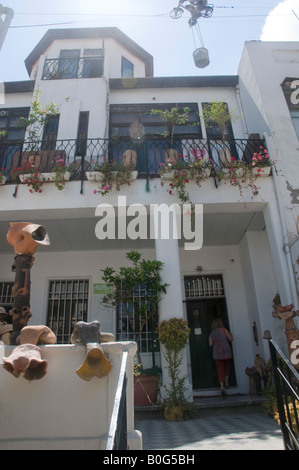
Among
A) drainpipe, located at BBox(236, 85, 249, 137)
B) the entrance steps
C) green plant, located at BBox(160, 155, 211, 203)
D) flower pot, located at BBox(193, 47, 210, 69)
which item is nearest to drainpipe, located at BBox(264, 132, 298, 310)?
green plant, located at BBox(160, 155, 211, 203)

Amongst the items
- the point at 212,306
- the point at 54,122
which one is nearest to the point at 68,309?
the point at 212,306

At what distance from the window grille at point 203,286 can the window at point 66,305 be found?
8.99ft

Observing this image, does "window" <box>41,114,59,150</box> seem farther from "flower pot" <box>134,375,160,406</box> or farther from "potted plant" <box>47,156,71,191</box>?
"flower pot" <box>134,375,160,406</box>

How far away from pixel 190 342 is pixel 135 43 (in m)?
10.6

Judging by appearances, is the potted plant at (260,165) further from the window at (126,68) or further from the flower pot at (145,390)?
the window at (126,68)

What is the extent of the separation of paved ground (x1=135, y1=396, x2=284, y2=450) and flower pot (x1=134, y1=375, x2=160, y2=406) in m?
0.27

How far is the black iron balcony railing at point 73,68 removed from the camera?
927 centimetres

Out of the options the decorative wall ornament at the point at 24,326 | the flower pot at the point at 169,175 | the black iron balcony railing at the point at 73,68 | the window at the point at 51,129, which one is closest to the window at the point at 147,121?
the black iron balcony railing at the point at 73,68

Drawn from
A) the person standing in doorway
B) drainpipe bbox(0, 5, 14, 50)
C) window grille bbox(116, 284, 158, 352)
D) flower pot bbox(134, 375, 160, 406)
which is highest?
drainpipe bbox(0, 5, 14, 50)

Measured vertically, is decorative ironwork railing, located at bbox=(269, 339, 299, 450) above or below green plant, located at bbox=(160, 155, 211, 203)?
below

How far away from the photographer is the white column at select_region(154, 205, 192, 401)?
17.3 ft

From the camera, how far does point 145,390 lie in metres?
5.17

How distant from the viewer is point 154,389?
17.1 feet
